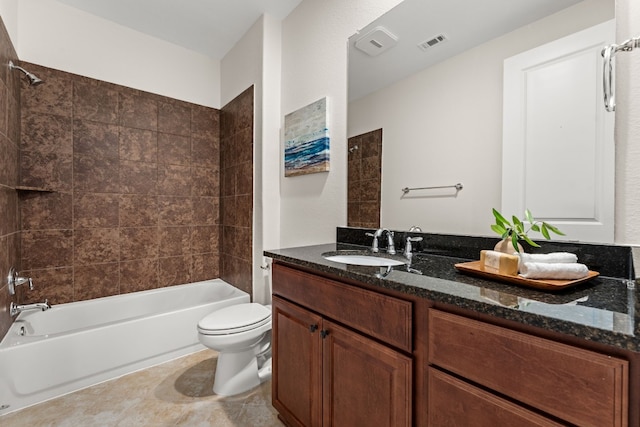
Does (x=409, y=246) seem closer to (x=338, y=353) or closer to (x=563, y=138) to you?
(x=338, y=353)

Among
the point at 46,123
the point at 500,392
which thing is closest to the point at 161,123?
the point at 46,123

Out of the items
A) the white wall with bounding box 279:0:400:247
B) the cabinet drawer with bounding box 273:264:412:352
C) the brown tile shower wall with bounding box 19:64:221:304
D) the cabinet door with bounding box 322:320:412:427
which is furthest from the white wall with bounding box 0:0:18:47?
the cabinet door with bounding box 322:320:412:427

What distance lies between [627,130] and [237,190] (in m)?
2.51

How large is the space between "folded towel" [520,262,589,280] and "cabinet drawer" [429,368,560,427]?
0.32m

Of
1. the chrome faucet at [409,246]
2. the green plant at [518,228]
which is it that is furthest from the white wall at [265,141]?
the green plant at [518,228]

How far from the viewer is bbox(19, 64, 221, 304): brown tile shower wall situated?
217cm

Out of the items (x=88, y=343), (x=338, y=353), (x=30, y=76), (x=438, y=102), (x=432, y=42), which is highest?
(x=30, y=76)

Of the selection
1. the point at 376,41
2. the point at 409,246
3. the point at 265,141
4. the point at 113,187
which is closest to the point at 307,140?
the point at 265,141

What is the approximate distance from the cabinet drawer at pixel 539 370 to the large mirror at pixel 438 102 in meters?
0.61

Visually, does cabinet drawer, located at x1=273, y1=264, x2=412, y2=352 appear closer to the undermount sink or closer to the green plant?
the undermount sink

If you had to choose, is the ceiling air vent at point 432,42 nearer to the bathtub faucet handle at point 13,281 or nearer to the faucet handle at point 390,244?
the faucet handle at point 390,244

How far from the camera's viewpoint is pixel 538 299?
0.65 metres

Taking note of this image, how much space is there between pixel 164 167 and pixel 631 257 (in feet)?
10.1

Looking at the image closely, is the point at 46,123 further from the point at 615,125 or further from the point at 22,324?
the point at 615,125
